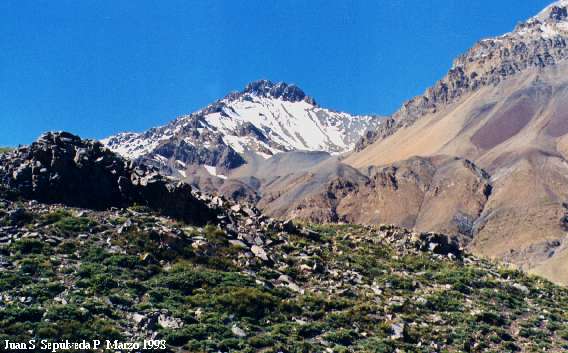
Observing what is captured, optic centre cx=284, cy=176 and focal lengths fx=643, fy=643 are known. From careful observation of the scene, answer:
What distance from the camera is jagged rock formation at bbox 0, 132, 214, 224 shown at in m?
27.8

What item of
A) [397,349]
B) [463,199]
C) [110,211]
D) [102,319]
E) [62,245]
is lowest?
[397,349]

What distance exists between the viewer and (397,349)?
20562mm

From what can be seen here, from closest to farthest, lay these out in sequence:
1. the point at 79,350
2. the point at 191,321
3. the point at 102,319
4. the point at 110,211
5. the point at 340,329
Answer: the point at 79,350 < the point at 102,319 < the point at 191,321 < the point at 340,329 < the point at 110,211

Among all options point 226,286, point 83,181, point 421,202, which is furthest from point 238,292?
point 421,202

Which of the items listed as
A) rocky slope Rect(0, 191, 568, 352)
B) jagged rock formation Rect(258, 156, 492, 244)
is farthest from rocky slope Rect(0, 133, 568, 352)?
jagged rock formation Rect(258, 156, 492, 244)

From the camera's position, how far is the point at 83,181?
28.7 metres

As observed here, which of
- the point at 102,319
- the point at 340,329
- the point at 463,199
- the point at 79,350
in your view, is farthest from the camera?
the point at 463,199

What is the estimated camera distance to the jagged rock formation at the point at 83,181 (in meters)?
27.8

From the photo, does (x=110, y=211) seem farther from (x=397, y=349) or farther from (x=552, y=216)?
(x=552, y=216)

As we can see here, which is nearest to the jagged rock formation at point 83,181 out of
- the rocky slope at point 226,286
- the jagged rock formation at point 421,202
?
the rocky slope at point 226,286

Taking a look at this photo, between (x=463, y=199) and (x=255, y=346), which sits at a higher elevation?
(x=463, y=199)

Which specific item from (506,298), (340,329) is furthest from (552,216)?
(340,329)

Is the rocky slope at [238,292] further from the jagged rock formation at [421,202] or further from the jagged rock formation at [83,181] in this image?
the jagged rock formation at [421,202]

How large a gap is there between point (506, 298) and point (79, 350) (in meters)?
18.5
